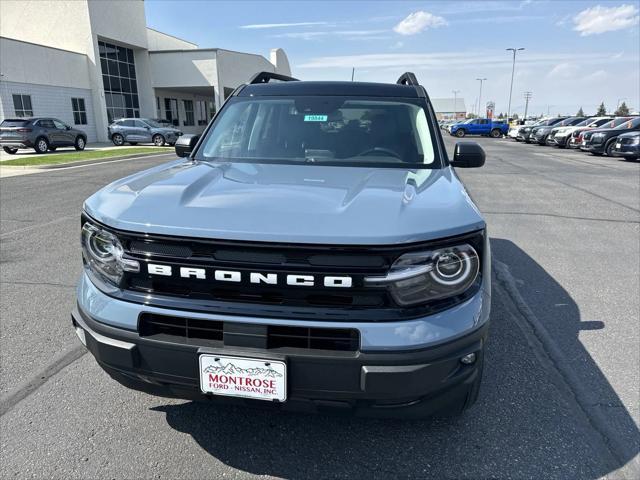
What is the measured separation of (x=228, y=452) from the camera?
241cm

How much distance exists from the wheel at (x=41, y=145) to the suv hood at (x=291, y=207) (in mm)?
22520

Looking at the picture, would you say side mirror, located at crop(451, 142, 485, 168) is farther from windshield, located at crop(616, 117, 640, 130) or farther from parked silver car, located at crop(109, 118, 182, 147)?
parked silver car, located at crop(109, 118, 182, 147)

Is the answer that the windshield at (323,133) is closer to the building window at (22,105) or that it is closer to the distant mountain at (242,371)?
the distant mountain at (242,371)

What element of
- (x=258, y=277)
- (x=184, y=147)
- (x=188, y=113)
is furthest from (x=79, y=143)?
(x=258, y=277)

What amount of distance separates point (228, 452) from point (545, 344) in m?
2.44

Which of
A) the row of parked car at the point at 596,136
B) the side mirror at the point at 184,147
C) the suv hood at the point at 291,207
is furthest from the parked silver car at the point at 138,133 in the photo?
the suv hood at the point at 291,207

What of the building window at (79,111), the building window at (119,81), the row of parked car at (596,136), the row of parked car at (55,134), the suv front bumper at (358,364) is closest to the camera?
the suv front bumper at (358,364)

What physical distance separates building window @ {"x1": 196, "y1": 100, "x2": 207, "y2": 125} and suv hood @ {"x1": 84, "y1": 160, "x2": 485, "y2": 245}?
1976 inches

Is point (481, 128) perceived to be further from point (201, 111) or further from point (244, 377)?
point (244, 377)

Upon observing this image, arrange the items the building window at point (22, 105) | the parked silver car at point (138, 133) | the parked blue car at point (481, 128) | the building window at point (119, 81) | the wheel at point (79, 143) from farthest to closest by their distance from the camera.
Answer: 1. the parked blue car at point (481, 128)
2. the building window at point (119, 81)
3. the parked silver car at point (138, 133)
4. the building window at point (22, 105)
5. the wheel at point (79, 143)

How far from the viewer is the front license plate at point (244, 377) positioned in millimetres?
1892

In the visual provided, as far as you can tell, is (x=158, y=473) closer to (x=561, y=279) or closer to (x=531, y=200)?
(x=561, y=279)

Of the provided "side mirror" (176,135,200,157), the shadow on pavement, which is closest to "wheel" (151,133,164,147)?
"side mirror" (176,135,200,157)

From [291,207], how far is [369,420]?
1.34m
